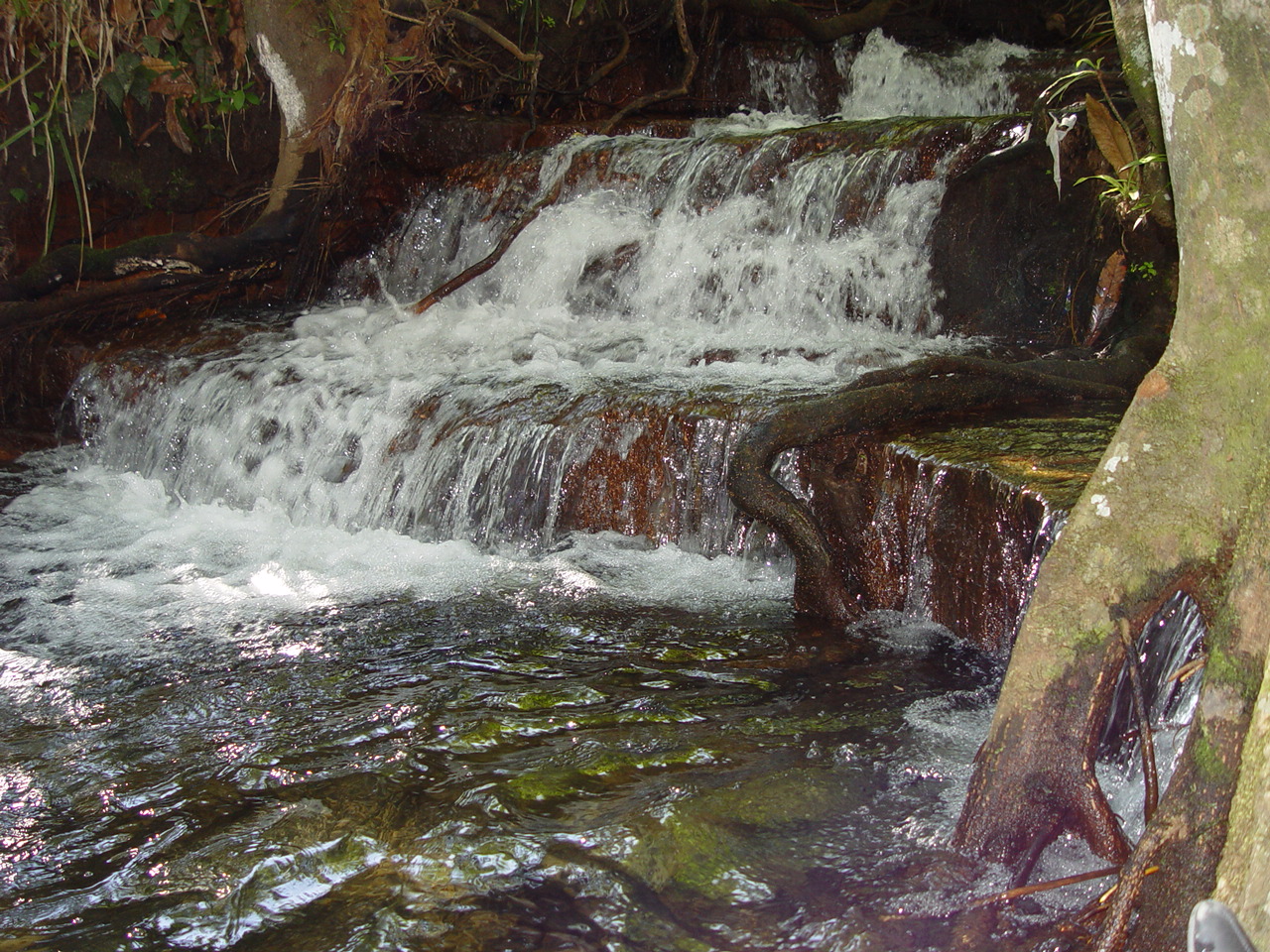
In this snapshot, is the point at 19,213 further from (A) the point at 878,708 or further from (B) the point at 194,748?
(A) the point at 878,708

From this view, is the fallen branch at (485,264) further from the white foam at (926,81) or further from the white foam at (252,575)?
the white foam at (926,81)

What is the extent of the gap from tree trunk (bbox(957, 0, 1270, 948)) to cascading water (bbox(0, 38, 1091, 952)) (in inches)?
21.6

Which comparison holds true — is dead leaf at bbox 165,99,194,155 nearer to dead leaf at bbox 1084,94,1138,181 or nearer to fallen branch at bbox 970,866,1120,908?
dead leaf at bbox 1084,94,1138,181

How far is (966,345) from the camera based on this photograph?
235 inches

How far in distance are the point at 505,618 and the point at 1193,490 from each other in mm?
2771

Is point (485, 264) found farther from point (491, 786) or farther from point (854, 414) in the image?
point (491, 786)

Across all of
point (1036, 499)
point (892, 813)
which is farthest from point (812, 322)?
point (892, 813)

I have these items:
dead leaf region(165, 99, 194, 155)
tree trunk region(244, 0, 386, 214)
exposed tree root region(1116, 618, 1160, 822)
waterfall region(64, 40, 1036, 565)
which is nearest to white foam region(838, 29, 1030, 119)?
waterfall region(64, 40, 1036, 565)

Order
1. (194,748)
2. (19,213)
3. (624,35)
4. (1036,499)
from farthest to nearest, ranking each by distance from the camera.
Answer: (624,35), (19,213), (1036,499), (194,748)

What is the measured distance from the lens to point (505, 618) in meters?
4.40

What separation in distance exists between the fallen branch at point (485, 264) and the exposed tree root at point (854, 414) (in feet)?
12.4

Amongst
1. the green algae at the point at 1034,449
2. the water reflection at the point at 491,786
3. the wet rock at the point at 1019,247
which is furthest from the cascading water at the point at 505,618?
the green algae at the point at 1034,449

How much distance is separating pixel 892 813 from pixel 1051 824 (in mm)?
514

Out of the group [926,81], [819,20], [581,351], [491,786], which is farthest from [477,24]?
[491,786]
